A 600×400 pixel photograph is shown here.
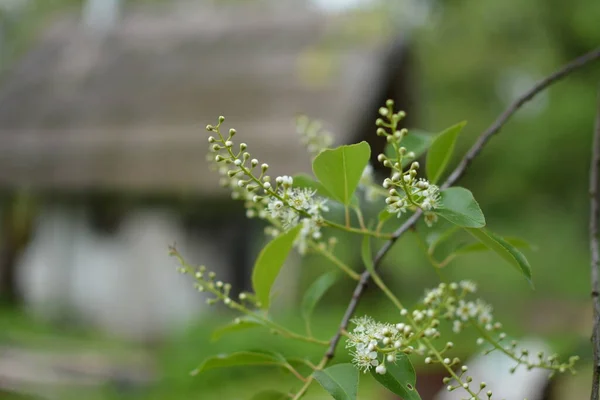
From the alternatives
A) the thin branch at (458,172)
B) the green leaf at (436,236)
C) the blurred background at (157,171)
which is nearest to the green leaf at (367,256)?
the thin branch at (458,172)

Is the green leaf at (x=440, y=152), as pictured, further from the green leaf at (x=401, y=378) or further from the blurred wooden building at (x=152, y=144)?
the blurred wooden building at (x=152, y=144)

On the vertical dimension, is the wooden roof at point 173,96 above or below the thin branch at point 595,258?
above

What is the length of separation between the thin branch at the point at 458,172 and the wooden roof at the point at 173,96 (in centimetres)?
341

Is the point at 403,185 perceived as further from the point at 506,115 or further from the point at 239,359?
the point at 506,115

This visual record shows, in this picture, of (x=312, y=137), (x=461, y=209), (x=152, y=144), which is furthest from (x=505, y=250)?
(x=152, y=144)

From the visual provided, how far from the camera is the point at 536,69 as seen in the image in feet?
36.5

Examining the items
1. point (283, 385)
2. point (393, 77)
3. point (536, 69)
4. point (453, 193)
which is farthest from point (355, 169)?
point (536, 69)

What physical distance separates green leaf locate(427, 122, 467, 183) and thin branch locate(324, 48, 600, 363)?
0.02 meters

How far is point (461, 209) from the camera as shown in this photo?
23.0 inches

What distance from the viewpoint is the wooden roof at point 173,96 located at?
192 inches

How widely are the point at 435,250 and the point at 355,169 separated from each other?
27 cm

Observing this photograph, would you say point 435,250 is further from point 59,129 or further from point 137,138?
point 59,129

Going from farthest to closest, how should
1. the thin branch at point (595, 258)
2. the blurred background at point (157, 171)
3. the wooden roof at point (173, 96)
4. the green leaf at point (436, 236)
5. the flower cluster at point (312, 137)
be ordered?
the wooden roof at point (173, 96)
the blurred background at point (157, 171)
the flower cluster at point (312, 137)
the green leaf at point (436, 236)
the thin branch at point (595, 258)

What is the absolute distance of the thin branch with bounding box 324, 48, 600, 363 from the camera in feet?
2.18
